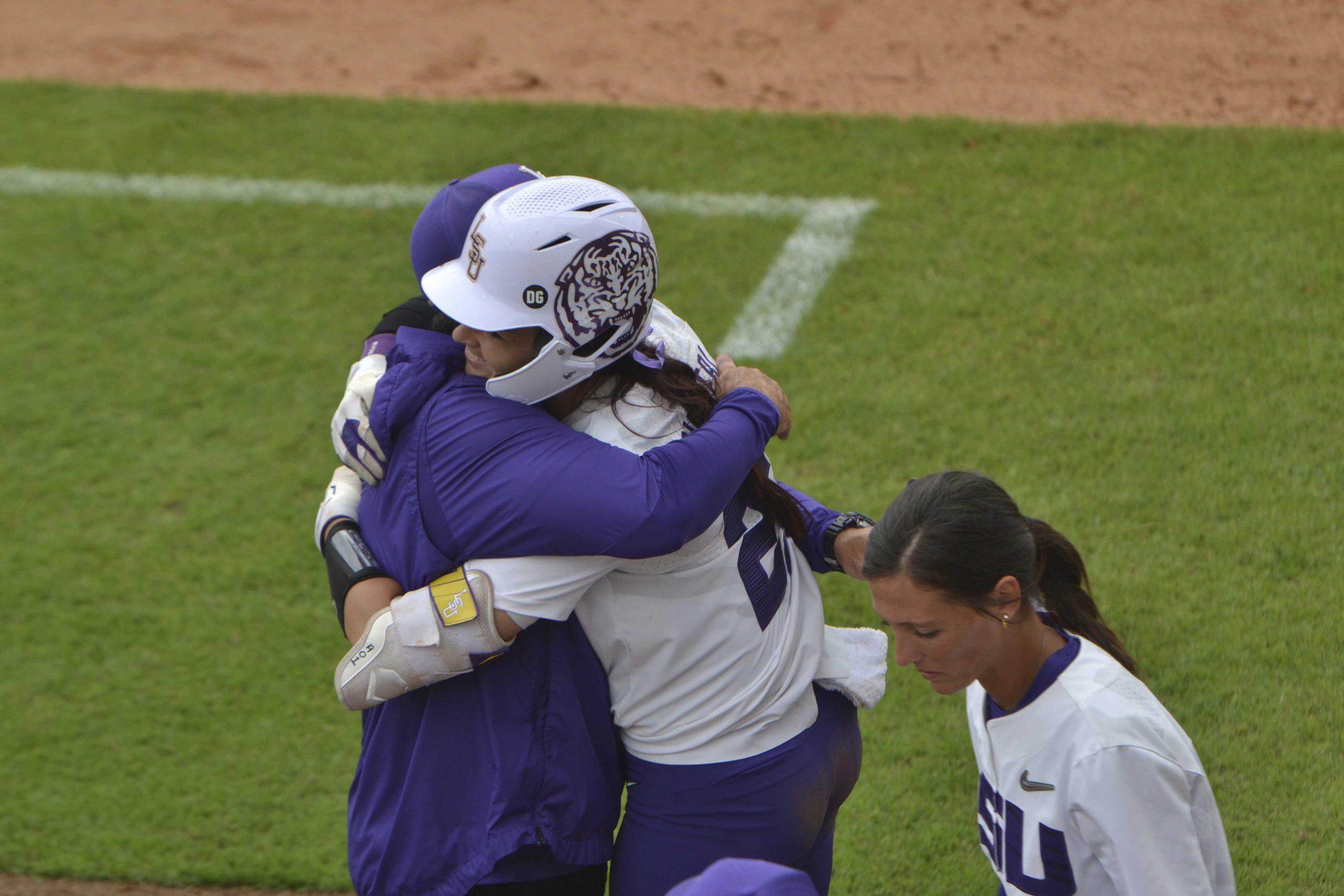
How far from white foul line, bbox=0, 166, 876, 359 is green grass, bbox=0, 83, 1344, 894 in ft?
0.36

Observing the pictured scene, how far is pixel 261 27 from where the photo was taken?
915 cm

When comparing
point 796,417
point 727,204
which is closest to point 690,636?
point 796,417

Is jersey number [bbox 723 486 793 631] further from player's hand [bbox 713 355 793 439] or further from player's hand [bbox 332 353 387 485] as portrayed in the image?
player's hand [bbox 332 353 387 485]

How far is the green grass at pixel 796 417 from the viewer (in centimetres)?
407

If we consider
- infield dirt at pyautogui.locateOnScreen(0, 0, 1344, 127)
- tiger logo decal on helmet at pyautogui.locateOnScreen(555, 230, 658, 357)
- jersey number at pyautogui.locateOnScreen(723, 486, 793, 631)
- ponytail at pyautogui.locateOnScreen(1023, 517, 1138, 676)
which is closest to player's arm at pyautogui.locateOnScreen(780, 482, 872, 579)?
jersey number at pyautogui.locateOnScreen(723, 486, 793, 631)

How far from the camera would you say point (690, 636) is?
2336 mm

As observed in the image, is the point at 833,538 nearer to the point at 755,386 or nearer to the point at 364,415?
the point at 755,386

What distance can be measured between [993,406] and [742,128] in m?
2.85

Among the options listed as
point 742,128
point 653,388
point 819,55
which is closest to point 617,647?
point 653,388

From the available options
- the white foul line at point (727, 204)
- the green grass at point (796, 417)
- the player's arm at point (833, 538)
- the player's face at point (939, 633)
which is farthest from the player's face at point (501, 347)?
the white foul line at point (727, 204)

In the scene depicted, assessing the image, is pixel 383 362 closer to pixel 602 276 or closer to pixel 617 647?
pixel 602 276

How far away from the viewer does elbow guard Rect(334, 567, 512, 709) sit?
→ 7.15 ft

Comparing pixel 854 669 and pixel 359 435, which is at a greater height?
pixel 359 435

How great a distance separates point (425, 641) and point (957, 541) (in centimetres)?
91
